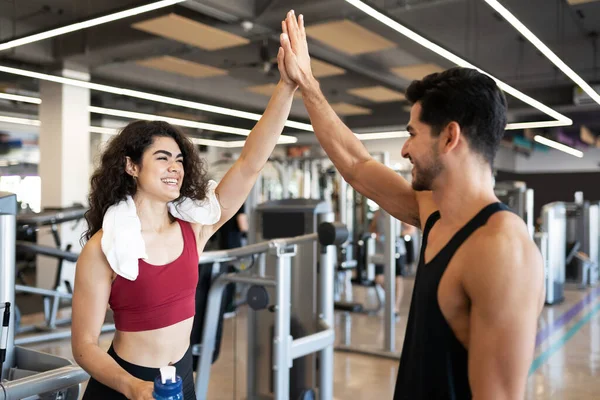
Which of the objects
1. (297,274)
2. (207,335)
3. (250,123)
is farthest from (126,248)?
(250,123)

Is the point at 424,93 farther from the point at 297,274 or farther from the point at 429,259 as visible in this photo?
the point at 297,274

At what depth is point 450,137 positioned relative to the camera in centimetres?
116

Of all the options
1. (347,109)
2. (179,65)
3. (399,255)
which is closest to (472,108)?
(399,255)

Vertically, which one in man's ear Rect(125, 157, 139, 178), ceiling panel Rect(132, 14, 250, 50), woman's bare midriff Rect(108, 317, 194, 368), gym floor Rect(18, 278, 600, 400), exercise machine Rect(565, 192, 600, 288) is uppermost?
ceiling panel Rect(132, 14, 250, 50)

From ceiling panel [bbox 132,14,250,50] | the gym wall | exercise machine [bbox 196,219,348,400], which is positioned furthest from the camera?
the gym wall

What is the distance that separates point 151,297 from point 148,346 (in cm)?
13

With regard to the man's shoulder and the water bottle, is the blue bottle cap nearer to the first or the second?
the water bottle

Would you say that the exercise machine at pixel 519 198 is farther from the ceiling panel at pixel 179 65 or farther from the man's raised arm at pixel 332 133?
the man's raised arm at pixel 332 133

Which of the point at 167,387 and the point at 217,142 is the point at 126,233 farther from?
the point at 217,142

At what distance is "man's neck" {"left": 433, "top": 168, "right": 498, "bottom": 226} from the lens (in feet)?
3.82

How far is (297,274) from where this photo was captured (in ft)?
12.0

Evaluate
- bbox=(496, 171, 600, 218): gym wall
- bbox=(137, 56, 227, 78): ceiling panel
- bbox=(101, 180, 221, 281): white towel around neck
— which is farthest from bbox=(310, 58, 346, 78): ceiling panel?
bbox=(496, 171, 600, 218): gym wall

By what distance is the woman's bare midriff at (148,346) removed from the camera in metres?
1.48

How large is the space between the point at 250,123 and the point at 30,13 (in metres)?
6.45
